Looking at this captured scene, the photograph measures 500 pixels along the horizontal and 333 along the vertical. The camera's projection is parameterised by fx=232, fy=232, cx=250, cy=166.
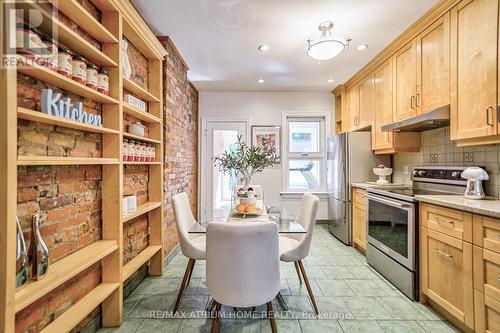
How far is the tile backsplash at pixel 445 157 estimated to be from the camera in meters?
2.00

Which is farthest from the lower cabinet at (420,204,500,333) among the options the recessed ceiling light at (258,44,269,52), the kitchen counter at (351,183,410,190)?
the recessed ceiling light at (258,44,269,52)

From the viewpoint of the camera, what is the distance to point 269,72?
11.8 feet

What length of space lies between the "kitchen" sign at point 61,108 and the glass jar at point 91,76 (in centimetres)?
18

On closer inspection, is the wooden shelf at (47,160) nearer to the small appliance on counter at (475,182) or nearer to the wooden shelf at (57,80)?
the wooden shelf at (57,80)

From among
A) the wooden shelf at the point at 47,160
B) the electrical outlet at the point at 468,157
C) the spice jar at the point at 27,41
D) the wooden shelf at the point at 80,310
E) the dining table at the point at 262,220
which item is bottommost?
the wooden shelf at the point at 80,310

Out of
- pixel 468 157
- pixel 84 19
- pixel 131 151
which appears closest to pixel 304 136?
pixel 468 157

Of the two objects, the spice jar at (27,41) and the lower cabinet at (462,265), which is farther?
the lower cabinet at (462,265)

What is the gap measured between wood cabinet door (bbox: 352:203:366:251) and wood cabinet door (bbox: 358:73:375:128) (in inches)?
50.1

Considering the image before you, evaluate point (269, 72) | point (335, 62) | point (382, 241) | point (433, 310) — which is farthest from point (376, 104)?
point (433, 310)

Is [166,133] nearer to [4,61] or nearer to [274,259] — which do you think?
[4,61]

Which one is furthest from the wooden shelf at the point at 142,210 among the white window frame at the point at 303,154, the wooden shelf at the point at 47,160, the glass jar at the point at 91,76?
the white window frame at the point at 303,154

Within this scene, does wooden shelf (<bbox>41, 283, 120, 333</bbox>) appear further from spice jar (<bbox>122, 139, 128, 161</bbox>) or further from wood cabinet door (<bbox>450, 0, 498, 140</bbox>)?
wood cabinet door (<bbox>450, 0, 498, 140</bbox>)

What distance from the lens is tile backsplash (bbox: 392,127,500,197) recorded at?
2.00 m

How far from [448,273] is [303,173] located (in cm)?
300
